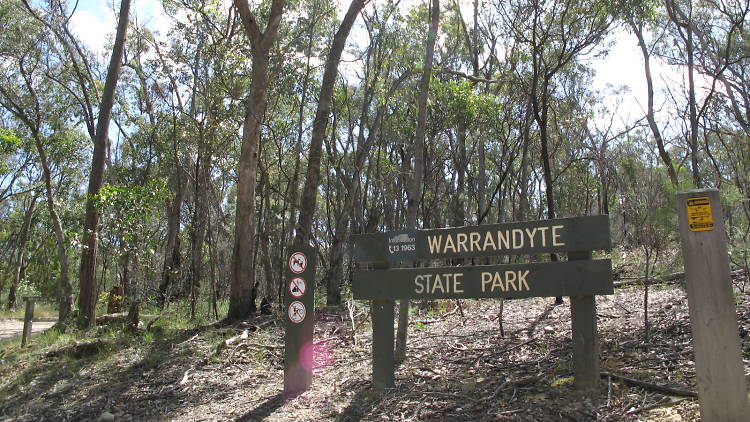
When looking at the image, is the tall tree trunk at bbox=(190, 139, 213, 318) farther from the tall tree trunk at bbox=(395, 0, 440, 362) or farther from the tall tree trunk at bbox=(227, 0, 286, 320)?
the tall tree trunk at bbox=(395, 0, 440, 362)

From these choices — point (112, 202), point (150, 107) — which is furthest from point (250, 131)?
point (150, 107)

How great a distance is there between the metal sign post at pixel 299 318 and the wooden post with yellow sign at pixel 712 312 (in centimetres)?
404

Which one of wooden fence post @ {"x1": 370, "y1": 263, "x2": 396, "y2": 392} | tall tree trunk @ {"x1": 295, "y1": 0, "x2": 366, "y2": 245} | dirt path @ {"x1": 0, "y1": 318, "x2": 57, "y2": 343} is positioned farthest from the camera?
dirt path @ {"x1": 0, "y1": 318, "x2": 57, "y2": 343}

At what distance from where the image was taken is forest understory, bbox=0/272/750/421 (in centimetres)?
509

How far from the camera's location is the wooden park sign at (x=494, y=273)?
508cm

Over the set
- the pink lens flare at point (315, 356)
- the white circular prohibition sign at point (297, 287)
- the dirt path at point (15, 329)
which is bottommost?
the dirt path at point (15, 329)

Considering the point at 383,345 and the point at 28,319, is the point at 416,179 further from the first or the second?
the point at 28,319

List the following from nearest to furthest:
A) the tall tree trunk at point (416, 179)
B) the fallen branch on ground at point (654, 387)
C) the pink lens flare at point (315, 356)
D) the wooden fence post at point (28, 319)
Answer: the fallen branch on ground at point (654, 387) → the pink lens flare at point (315, 356) → the tall tree trunk at point (416, 179) → the wooden fence post at point (28, 319)

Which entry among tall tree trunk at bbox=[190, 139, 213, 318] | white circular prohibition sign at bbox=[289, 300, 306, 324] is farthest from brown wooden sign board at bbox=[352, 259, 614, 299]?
tall tree trunk at bbox=[190, 139, 213, 318]

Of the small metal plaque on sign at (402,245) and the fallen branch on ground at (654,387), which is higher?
the small metal plaque on sign at (402,245)

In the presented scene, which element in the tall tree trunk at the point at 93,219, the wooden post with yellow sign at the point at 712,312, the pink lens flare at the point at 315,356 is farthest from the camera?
the tall tree trunk at the point at 93,219

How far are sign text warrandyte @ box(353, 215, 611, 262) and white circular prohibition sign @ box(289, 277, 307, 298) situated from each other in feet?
2.91

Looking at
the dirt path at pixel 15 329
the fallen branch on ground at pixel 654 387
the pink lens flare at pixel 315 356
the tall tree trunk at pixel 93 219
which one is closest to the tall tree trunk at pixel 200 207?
the tall tree trunk at pixel 93 219

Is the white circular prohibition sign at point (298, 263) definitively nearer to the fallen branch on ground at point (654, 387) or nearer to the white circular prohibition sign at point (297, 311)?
the white circular prohibition sign at point (297, 311)
